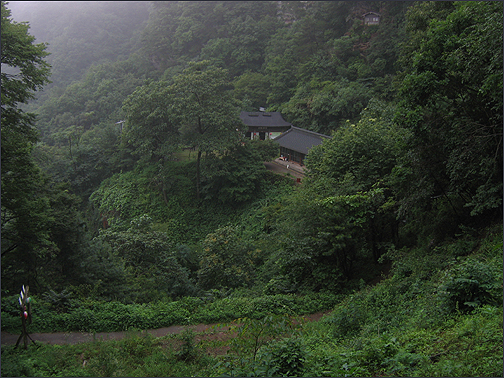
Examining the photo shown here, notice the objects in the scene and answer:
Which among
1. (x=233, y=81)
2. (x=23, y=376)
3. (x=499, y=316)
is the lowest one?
(x=23, y=376)

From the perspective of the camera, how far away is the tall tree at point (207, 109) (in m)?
21.4

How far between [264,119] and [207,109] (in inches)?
384

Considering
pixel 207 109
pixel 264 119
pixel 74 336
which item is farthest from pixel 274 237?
pixel 264 119

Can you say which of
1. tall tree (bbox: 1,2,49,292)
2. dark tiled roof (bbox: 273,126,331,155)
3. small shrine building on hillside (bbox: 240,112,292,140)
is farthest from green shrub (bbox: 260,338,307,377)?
small shrine building on hillside (bbox: 240,112,292,140)

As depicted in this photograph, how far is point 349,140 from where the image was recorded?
1221 cm

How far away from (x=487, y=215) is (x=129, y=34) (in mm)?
60298

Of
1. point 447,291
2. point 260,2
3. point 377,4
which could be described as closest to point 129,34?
point 260,2

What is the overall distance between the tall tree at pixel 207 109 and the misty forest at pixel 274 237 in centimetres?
10

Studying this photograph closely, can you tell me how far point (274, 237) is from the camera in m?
13.2

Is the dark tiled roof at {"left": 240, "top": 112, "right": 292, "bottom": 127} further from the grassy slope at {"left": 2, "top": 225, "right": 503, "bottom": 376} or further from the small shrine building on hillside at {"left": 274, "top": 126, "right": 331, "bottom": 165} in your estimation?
the grassy slope at {"left": 2, "top": 225, "right": 503, "bottom": 376}

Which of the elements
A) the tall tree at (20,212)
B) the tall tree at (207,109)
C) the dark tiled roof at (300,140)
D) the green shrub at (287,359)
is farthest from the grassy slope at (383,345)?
the dark tiled roof at (300,140)

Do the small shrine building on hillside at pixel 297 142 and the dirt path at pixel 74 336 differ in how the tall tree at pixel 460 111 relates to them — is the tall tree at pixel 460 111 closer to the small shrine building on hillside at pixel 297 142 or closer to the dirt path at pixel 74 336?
the dirt path at pixel 74 336

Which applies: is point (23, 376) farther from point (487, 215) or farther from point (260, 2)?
point (260, 2)

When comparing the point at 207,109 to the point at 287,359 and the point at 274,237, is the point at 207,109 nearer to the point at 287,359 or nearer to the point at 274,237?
the point at 274,237
